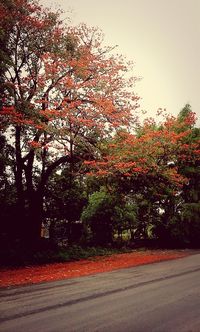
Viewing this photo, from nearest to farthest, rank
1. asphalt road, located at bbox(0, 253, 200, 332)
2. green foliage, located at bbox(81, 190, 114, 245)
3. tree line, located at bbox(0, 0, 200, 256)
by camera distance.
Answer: asphalt road, located at bbox(0, 253, 200, 332) → tree line, located at bbox(0, 0, 200, 256) → green foliage, located at bbox(81, 190, 114, 245)

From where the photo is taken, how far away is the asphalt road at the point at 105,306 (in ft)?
18.8

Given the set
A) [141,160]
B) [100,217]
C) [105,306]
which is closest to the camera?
[105,306]

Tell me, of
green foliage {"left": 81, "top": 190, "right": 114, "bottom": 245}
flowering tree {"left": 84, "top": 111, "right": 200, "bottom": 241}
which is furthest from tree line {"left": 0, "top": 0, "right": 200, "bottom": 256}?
green foliage {"left": 81, "top": 190, "right": 114, "bottom": 245}

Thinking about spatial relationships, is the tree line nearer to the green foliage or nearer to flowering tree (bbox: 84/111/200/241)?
flowering tree (bbox: 84/111/200/241)

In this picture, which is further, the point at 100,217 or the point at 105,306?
the point at 100,217

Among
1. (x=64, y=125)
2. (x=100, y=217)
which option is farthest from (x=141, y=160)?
(x=100, y=217)

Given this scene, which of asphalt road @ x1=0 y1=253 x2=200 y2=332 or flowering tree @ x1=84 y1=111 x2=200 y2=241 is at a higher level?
flowering tree @ x1=84 y1=111 x2=200 y2=241

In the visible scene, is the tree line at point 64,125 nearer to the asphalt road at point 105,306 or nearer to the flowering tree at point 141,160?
the flowering tree at point 141,160

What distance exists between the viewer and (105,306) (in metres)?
7.09

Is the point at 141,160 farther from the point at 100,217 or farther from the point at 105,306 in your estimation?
the point at 100,217

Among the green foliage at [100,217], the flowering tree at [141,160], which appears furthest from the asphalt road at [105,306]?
the green foliage at [100,217]

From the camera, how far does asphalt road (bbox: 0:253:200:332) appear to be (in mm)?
5727

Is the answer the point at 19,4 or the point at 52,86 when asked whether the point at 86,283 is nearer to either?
the point at 52,86

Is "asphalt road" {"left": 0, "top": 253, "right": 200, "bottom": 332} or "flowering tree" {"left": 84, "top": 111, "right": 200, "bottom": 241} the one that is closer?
"asphalt road" {"left": 0, "top": 253, "right": 200, "bottom": 332}
